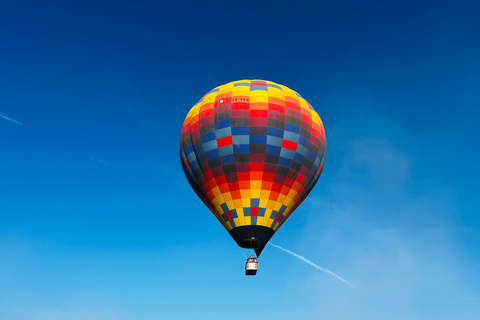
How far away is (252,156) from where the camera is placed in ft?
74.8

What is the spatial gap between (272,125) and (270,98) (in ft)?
5.74

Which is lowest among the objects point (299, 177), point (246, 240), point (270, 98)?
point (246, 240)

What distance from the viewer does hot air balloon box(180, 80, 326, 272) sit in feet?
74.6

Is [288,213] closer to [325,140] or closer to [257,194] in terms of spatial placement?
[257,194]

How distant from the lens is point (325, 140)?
26.1 m

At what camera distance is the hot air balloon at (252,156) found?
22734 mm

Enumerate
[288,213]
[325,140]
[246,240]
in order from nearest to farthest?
[246,240]
[288,213]
[325,140]

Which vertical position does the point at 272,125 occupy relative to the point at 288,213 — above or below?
above

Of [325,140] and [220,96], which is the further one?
[325,140]

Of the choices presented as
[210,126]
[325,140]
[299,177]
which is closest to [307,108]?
[325,140]

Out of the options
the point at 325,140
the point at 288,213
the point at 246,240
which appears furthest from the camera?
the point at 325,140

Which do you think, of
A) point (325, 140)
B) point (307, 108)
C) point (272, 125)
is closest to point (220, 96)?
point (272, 125)

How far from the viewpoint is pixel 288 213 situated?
24.2 metres

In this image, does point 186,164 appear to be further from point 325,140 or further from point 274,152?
point 325,140
